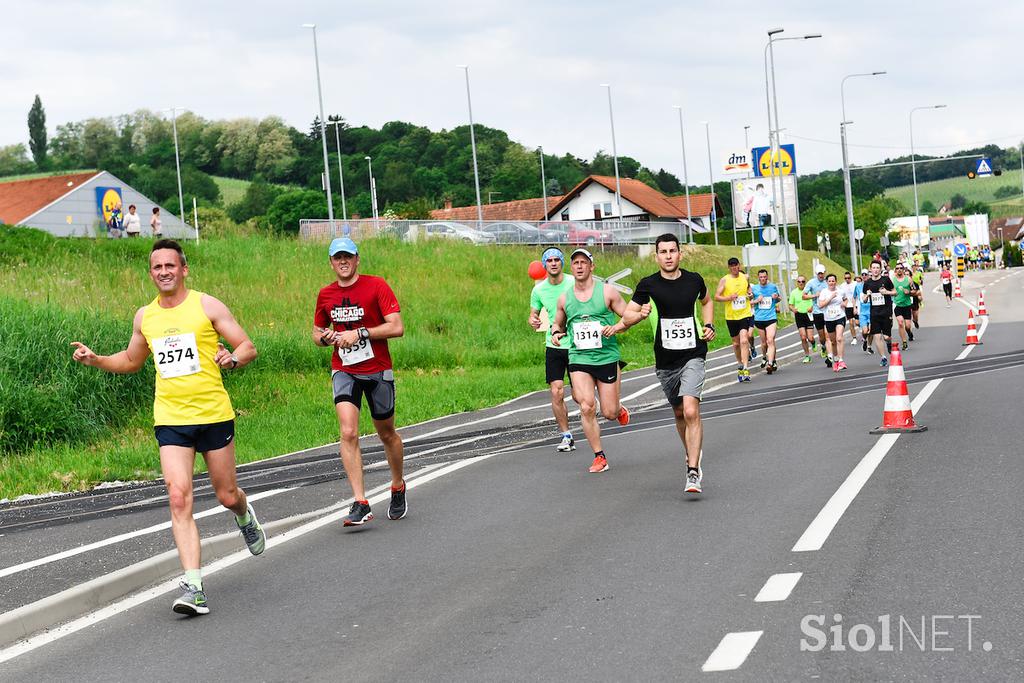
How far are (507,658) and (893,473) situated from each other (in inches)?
218

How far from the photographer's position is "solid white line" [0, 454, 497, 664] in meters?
6.68

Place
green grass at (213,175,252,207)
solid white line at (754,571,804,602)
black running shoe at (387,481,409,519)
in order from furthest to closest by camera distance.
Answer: green grass at (213,175,252,207)
black running shoe at (387,481,409,519)
solid white line at (754,571,804,602)

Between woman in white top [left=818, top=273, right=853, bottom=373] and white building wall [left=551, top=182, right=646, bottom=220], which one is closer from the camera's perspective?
woman in white top [left=818, top=273, right=853, bottom=373]

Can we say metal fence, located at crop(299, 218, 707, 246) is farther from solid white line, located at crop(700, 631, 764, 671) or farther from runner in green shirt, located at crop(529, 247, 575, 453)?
solid white line, located at crop(700, 631, 764, 671)

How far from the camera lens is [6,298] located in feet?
73.0

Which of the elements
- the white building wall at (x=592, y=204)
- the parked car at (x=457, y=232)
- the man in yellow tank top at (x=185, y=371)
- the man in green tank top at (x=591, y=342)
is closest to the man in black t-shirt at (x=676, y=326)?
the man in green tank top at (x=591, y=342)

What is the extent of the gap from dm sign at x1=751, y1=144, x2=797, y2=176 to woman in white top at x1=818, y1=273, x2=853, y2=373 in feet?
89.5

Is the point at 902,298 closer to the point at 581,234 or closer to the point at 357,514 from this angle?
the point at 357,514

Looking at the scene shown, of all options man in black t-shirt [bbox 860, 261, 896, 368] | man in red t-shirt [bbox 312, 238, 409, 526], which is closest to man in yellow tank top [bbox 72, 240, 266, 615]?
man in red t-shirt [bbox 312, 238, 409, 526]

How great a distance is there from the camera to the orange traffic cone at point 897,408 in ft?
43.0

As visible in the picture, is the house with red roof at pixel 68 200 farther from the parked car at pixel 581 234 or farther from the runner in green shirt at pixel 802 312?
the runner in green shirt at pixel 802 312

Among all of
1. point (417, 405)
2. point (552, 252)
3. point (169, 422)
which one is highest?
point (552, 252)

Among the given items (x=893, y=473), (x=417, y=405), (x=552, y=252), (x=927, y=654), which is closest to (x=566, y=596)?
(x=927, y=654)

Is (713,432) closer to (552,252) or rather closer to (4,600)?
(552,252)
